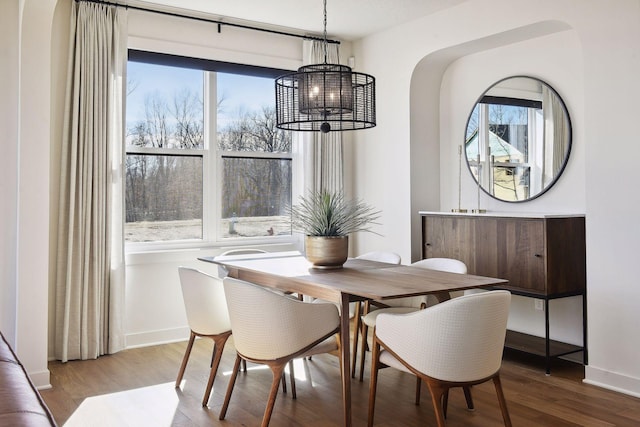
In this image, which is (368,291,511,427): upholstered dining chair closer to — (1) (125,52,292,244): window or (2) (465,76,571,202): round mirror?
(2) (465,76,571,202): round mirror

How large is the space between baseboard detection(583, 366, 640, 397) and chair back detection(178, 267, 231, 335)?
227 centimetres

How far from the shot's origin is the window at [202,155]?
4.70 m

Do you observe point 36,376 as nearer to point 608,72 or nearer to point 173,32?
point 173,32

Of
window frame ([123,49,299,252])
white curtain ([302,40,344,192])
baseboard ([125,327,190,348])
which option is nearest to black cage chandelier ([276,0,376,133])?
window frame ([123,49,299,252])

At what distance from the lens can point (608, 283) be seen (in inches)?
140

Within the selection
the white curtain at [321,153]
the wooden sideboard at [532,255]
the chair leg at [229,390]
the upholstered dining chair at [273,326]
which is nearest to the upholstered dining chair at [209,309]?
the chair leg at [229,390]

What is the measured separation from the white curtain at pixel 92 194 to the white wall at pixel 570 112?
2286mm

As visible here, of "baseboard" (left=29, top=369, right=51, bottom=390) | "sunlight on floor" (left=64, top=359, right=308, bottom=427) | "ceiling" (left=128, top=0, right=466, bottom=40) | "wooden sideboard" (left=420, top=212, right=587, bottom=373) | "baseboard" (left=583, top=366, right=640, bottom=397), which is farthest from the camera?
"ceiling" (left=128, top=0, right=466, bottom=40)

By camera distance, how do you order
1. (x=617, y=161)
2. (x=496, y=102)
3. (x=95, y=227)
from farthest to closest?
(x=496, y=102), (x=95, y=227), (x=617, y=161)

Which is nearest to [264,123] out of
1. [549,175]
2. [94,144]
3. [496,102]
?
[94,144]

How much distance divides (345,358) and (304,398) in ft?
2.28

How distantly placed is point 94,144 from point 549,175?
10.9 feet

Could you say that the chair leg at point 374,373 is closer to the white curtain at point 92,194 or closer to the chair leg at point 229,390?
the chair leg at point 229,390

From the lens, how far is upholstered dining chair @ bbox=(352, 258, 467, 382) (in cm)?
351
